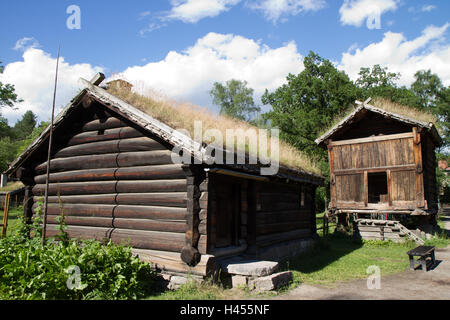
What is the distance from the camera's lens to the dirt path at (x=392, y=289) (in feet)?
23.4

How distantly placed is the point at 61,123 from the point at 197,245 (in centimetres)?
571

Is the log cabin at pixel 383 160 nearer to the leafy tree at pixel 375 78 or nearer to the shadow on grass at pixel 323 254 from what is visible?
the shadow on grass at pixel 323 254

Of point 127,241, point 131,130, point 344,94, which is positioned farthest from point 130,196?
point 344,94

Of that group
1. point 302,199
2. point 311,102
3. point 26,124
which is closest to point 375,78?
point 311,102

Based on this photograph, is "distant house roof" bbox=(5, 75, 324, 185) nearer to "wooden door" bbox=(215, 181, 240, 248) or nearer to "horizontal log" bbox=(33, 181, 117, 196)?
"wooden door" bbox=(215, 181, 240, 248)

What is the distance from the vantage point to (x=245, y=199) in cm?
927

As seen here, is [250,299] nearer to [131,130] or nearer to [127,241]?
[127,241]

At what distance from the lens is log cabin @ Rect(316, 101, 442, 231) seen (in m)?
15.9

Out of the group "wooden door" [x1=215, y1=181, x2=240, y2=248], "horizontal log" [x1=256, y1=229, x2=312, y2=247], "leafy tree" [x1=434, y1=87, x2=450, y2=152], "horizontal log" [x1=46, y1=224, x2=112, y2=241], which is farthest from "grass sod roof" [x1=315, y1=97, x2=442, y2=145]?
"leafy tree" [x1=434, y1=87, x2=450, y2=152]

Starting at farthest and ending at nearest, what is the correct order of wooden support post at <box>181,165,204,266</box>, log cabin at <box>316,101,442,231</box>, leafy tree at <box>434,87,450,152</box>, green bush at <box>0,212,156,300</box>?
leafy tree at <box>434,87,450,152</box> < log cabin at <box>316,101,442,231</box> < wooden support post at <box>181,165,204,266</box> < green bush at <box>0,212,156,300</box>

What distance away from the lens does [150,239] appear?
26.0 feet

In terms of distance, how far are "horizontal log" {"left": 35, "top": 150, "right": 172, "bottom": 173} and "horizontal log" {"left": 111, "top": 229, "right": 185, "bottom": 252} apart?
5.47 ft

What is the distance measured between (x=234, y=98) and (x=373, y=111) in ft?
114

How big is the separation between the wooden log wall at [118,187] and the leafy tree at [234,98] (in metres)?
40.7
